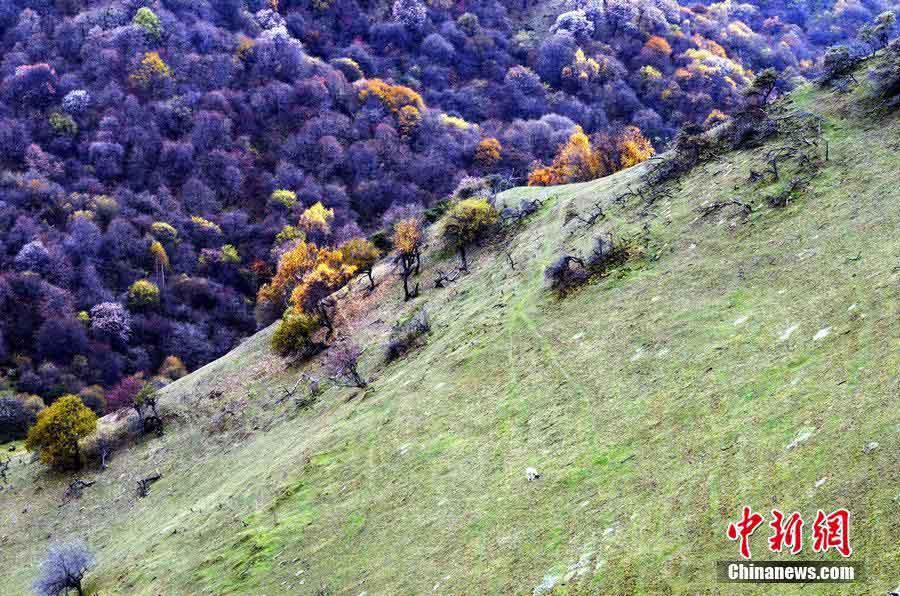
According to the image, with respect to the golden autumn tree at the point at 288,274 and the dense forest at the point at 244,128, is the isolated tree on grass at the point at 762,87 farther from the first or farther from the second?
the golden autumn tree at the point at 288,274

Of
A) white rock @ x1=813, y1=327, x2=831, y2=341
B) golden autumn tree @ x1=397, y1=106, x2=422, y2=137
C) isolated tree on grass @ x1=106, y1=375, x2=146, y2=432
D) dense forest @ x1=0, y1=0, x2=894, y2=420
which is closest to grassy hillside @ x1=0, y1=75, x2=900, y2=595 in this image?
white rock @ x1=813, y1=327, x2=831, y2=341

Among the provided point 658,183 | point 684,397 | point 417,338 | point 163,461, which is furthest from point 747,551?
point 163,461

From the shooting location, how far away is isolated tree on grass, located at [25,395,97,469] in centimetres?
5178

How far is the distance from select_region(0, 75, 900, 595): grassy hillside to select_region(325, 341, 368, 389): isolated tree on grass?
119cm

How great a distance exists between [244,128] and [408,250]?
328ft

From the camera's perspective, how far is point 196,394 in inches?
2224

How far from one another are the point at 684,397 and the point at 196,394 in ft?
146

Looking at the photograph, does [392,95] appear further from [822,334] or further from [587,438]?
[822,334]

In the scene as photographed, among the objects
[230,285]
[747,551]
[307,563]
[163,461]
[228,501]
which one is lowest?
[230,285]

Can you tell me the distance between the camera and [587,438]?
985 inches

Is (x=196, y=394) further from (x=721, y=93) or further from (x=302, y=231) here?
(x=721, y=93)

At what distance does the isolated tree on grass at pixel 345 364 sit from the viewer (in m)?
45.2

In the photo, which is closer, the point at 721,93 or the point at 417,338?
the point at 417,338

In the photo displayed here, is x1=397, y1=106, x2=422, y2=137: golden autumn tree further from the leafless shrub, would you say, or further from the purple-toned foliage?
the leafless shrub
